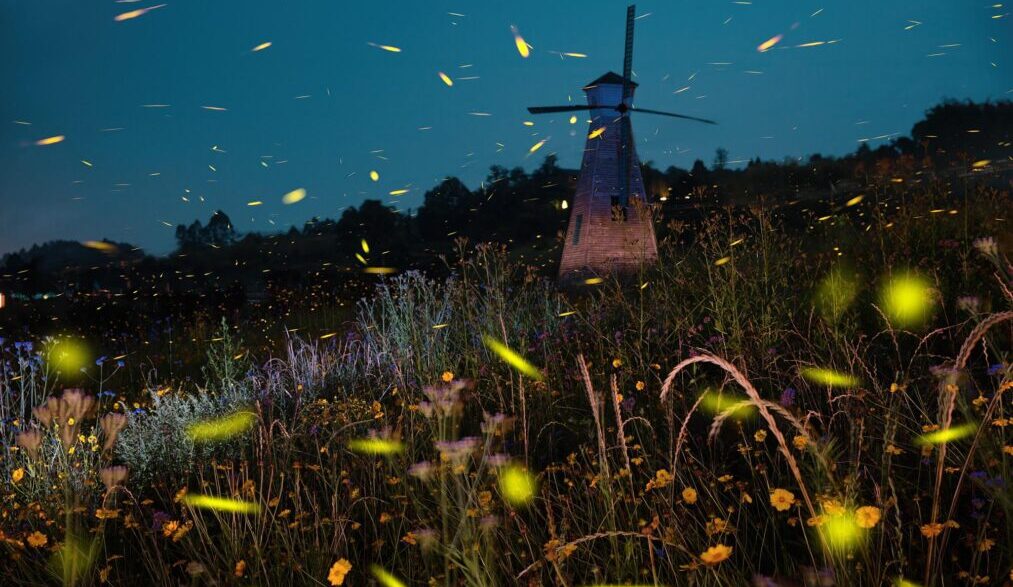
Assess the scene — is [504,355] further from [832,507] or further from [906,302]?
[832,507]

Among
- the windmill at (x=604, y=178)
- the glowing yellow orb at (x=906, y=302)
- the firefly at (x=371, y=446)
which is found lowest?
the firefly at (x=371, y=446)

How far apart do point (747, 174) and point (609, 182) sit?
17.2 meters

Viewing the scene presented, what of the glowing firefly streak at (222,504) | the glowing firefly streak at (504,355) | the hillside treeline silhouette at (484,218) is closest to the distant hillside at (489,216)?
the hillside treeline silhouette at (484,218)

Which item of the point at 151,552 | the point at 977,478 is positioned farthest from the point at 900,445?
the point at 151,552

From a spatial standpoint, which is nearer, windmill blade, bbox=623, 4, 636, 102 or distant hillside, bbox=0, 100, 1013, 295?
windmill blade, bbox=623, 4, 636, 102

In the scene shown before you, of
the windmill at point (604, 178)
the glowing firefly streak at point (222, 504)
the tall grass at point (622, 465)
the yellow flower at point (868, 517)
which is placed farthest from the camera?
the windmill at point (604, 178)

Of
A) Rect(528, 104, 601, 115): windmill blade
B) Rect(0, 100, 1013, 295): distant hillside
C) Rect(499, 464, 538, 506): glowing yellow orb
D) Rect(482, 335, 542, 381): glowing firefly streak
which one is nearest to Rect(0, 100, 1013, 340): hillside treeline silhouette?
Rect(0, 100, 1013, 295): distant hillside

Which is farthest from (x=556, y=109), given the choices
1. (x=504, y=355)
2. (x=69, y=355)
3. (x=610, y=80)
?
(x=504, y=355)

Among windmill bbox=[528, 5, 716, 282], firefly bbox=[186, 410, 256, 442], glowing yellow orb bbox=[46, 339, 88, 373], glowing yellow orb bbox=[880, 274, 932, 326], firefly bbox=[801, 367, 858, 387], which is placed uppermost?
windmill bbox=[528, 5, 716, 282]

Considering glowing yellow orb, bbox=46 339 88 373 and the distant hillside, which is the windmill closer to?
the distant hillside

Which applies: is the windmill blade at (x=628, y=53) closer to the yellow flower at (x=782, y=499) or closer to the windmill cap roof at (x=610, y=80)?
the windmill cap roof at (x=610, y=80)

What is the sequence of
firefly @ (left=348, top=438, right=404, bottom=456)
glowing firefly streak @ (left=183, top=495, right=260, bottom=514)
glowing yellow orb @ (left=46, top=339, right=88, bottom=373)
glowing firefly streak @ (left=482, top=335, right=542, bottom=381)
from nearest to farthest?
1. glowing firefly streak @ (left=183, top=495, right=260, bottom=514)
2. firefly @ (left=348, top=438, right=404, bottom=456)
3. glowing firefly streak @ (left=482, top=335, right=542, bottom=381)
4. glowing yellow orb @ (left=46, top=339, right=88, bottom=373)

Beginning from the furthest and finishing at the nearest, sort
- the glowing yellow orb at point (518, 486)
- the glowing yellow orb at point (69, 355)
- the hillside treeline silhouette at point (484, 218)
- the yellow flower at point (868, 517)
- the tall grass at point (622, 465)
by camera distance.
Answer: the hillside treeline silhouette at point (484, 218) < the glowing yellow orb at point (69, 355) < the glowing yellow orb at point (518, 486) < the tall grass at point (622, 465) < the yellow flower at point (868, 517)

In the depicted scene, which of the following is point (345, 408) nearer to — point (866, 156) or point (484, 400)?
point (484, 400)
